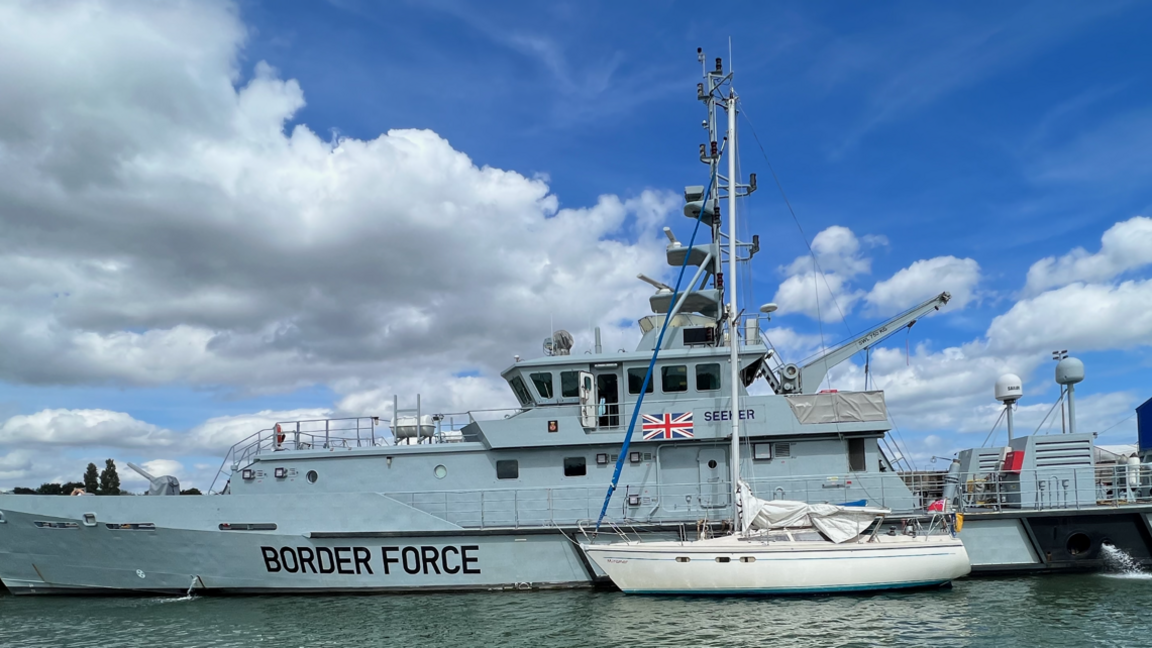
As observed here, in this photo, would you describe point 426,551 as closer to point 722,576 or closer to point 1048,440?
point 722,576

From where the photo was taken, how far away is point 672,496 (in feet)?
49.4

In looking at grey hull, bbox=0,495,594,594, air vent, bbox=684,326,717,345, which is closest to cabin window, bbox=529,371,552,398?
grey hull, bbox=0,495,594,594

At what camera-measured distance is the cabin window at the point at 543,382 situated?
15.7 m

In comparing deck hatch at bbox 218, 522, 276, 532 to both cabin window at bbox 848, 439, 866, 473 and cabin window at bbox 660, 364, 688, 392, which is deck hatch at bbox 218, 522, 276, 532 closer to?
cabin window at bbox 660, 364, 688, 392

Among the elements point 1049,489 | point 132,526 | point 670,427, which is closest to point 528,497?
point 670,427

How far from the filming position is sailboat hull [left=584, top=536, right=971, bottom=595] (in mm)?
13297

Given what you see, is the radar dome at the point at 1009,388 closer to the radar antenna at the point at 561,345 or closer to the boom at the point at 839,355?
the boom at the point at 839,355

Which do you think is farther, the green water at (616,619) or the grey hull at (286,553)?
the grey hull at (286,553)

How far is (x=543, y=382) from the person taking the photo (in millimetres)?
15805

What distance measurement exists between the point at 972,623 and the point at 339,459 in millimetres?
11625

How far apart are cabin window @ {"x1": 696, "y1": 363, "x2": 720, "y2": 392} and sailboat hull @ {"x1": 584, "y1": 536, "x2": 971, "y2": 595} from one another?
316 cm

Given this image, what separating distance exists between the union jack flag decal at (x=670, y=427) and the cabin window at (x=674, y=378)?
2.14 feet

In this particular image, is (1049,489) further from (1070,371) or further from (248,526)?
(248,526)

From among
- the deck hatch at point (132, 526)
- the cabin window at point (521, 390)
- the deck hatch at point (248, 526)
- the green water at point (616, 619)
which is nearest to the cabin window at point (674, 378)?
the cabin window at point (521, 390)
